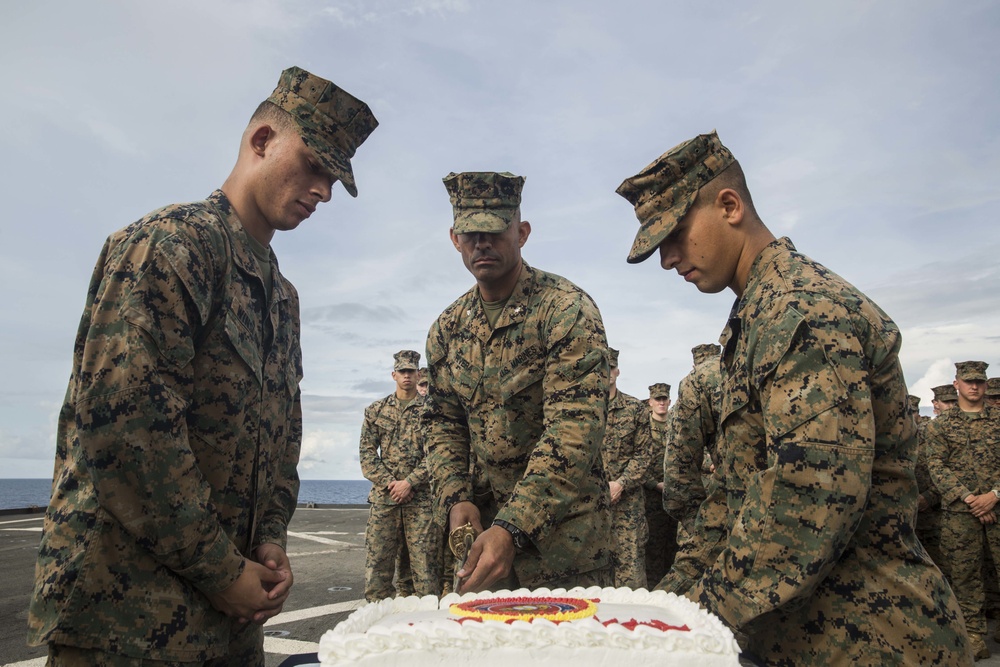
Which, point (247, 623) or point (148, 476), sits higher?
point (148, 476)

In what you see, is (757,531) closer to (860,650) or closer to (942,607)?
(860,650)

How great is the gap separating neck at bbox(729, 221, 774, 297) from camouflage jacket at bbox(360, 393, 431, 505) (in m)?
5.79

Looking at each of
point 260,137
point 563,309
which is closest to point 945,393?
point 563,309

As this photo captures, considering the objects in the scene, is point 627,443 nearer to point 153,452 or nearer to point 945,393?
point 945,393

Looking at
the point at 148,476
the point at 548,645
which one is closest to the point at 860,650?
the point at 548,645

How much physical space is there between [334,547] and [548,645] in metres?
11.9

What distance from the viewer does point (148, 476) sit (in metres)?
1.75

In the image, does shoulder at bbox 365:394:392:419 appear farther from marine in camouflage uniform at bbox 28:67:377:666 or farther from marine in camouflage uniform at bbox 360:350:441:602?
marine in camouflage uniform at bbox 28:67:377:666

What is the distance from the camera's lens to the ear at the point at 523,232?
3.34 m

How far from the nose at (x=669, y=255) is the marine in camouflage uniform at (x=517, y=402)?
64 cm

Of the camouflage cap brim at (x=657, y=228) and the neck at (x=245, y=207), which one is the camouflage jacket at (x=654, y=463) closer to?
the camouflage cap brim at (x=657, y=228)

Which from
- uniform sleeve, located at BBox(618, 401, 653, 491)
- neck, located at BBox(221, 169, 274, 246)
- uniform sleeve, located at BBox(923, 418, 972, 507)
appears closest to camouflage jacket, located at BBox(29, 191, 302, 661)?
neck, located at BBox(221, 169, 274, 246)

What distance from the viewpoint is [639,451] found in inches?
343

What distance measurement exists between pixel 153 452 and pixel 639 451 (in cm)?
753
